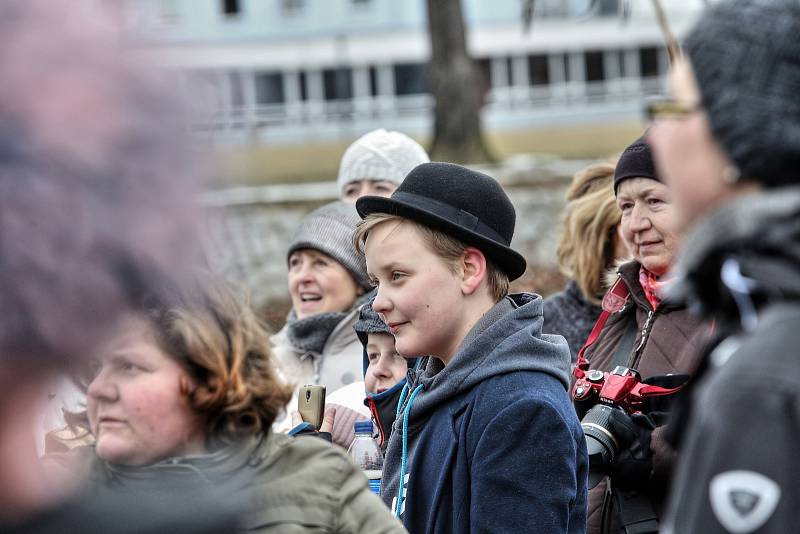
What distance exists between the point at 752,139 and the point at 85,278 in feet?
2.88

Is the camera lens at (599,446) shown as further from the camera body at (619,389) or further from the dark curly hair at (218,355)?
the dark curly hair at (218,355)

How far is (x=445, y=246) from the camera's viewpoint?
309 centimetres

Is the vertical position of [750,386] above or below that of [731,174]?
below

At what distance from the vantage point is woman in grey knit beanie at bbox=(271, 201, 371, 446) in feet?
15.1

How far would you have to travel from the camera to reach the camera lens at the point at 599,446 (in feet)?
10.9

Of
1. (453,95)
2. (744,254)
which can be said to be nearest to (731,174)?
(744,254)

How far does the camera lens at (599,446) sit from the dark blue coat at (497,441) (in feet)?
1.07

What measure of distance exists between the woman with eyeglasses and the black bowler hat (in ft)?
5.15

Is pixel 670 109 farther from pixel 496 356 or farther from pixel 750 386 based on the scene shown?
pixel 496 356

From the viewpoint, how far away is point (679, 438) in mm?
1611

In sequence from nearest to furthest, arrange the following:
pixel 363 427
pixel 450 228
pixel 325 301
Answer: pixel 450 228 < pixel 363 427 < pixel 325 301

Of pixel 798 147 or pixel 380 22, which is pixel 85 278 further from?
pixel 380 22

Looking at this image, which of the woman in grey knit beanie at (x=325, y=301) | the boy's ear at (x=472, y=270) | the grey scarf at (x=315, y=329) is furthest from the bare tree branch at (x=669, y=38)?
the grey scarf at (x=315, y=329)

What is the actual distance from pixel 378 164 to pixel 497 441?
2.69 meters
